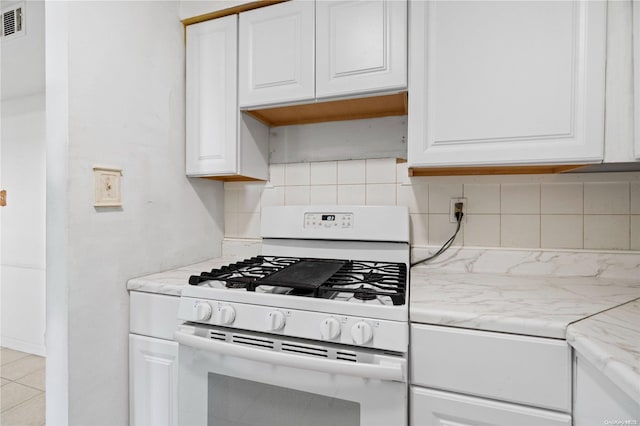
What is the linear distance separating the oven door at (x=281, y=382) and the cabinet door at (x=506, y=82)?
73 centimetres

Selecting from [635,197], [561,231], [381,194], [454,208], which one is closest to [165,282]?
[381,194]

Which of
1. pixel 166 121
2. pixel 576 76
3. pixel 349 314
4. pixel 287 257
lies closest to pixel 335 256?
pixel 287 257

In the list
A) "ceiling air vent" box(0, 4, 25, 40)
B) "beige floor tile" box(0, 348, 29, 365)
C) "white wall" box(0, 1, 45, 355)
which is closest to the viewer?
"ceiling air vent" box(0, 4, 25, 40)

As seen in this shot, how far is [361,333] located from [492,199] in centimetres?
93

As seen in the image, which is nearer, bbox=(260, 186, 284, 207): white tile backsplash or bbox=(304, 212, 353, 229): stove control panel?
bbox=(304, 212, 353, 229): stove control panel

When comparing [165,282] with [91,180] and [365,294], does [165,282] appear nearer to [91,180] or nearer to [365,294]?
[91,180]

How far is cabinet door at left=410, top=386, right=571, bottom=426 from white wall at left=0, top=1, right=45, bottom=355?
3012 millimetres

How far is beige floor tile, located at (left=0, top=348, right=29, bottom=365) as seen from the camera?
2.45 meters

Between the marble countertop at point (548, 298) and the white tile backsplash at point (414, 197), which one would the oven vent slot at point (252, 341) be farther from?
the white tile backsplash at point (414, 197)

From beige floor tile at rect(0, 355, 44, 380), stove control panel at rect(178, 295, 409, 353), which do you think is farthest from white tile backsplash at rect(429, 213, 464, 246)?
beige floor tile at rect(0, 355, 44, 380)

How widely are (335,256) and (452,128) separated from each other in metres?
0.73

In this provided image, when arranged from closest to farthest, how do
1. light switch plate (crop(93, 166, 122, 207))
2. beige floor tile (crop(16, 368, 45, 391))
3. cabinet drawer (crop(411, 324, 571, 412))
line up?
cabinet drawer (crop(411, 324, 571, 412)), light switch plate (crop(93, 166, 122, 207)), beige floor tile (crop(16, 368, 45, 391))

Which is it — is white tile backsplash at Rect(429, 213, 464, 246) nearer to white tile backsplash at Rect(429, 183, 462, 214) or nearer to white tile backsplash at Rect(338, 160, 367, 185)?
white tile backsplash at Rect(429, 183, 462, 214)

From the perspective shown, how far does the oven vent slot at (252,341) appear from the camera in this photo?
0.91 metres
